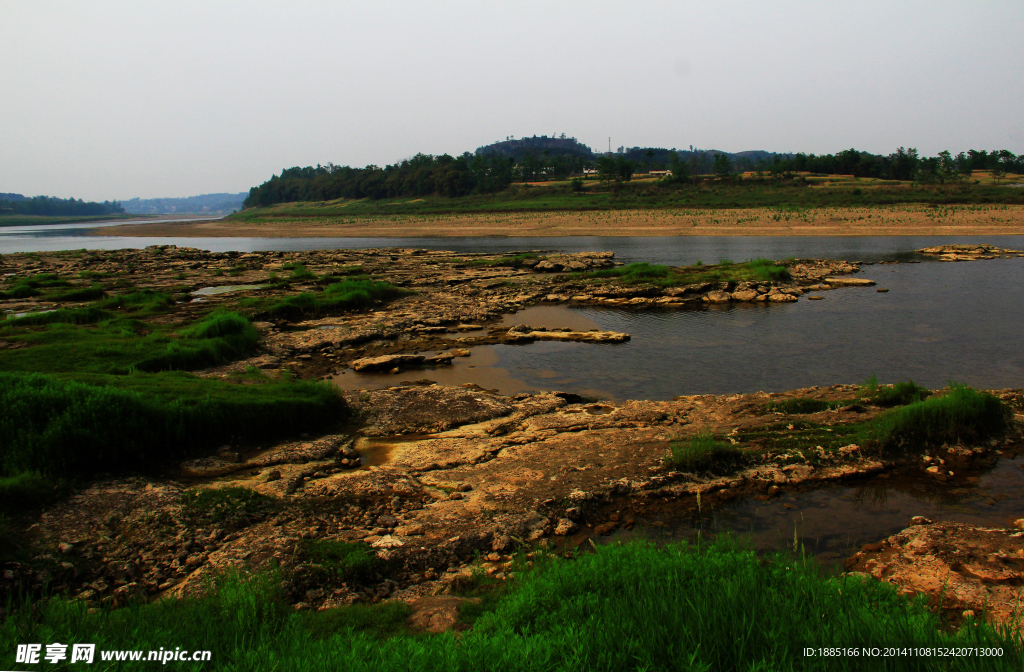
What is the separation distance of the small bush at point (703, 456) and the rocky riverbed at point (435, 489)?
16 centimetres

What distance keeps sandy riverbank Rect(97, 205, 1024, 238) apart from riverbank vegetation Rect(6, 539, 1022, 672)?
56.3 meters

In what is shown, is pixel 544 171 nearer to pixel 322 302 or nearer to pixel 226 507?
pixel 322 302

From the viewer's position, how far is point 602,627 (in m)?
4.21

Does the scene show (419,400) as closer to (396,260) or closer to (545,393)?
(545,393)

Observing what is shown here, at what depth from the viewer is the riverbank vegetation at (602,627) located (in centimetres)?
383

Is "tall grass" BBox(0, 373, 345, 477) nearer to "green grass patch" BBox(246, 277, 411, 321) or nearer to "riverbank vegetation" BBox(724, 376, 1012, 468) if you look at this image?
"riverbank vegetation" BBox(724, 376, 1012, 468)

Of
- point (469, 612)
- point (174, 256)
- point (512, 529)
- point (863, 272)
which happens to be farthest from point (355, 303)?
point (174, 256)

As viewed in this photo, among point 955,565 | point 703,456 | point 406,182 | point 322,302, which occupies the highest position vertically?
point 406,182

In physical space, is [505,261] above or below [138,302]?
above

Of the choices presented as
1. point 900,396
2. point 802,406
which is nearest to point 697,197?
point 900,396

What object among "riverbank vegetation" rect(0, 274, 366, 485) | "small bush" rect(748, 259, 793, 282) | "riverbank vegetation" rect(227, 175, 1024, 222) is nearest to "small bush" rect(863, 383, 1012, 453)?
"riverbank vegetation" rect(0, 274, 366, 485)

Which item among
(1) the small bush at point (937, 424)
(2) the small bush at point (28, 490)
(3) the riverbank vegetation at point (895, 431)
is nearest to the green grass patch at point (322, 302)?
(2) the small bush at point (28, 490)

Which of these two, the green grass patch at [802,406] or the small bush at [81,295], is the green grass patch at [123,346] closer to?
the small bush at [81,295]

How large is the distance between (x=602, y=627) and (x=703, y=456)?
Result: 531cm
